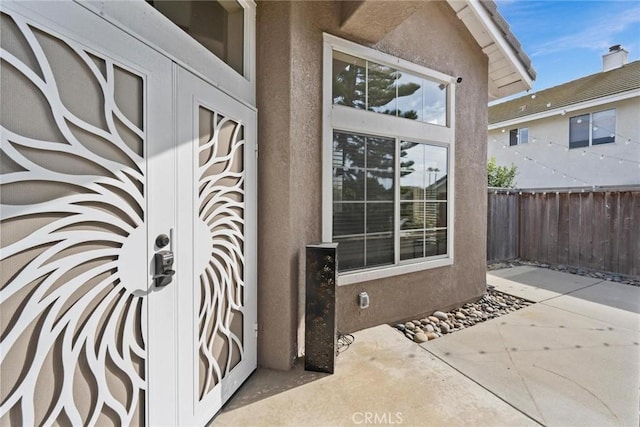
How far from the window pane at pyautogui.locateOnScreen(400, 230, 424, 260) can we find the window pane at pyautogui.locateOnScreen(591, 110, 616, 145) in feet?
30.8

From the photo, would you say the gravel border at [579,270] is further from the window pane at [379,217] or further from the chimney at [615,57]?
the chimney at [615,57]

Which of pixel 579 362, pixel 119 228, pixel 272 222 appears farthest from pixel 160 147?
pixel 579 362

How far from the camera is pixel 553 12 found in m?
4.36

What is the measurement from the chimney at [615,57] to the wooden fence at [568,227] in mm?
6869

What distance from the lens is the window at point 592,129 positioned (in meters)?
8.70

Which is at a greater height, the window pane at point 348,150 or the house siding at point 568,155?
the house siding at point 568,155

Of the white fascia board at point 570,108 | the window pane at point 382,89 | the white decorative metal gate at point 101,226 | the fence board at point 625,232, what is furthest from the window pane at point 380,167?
the white fascia board at point 570,108

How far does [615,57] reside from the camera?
9727mm

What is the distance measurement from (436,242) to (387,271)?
44.9 inches

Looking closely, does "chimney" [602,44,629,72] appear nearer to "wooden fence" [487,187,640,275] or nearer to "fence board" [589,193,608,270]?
"wooden fence" [487,187,640,275]

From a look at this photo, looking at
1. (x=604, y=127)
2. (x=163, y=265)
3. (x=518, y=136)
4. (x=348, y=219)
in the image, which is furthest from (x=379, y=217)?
(x=518, y=136)

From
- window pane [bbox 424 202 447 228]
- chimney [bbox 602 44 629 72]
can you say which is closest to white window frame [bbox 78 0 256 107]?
window pane [bbox 424 202 447 228]

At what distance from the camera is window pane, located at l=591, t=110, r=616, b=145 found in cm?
866

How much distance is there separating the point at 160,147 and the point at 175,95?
37 centimetres
